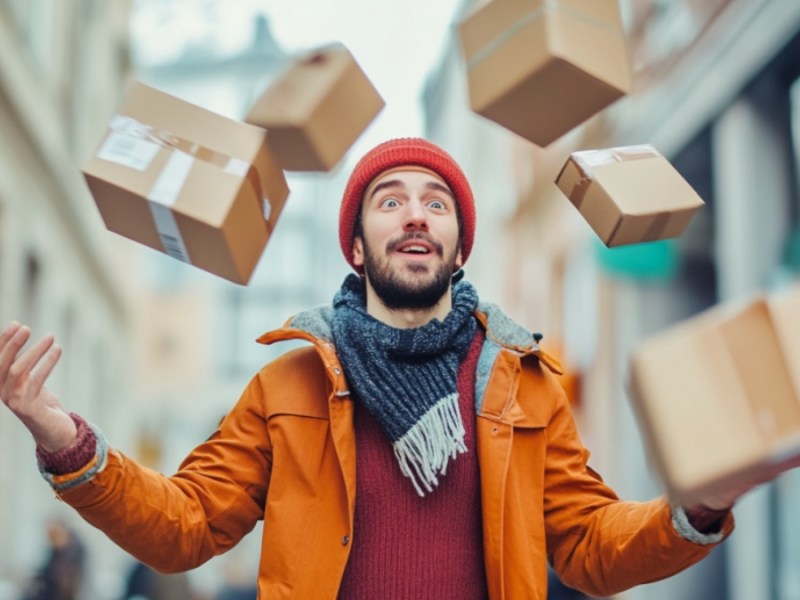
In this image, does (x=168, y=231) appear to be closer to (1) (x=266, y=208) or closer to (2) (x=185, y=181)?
(2) (x=185, y=181)

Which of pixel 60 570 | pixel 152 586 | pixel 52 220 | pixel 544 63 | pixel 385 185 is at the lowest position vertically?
pixel 152 586

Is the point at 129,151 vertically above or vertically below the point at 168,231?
above

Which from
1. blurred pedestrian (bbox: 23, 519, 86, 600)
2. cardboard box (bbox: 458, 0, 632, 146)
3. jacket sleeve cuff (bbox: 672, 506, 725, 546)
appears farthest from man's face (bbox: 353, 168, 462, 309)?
blurred pedestrian (bbox: 23, 519, 86, 600)

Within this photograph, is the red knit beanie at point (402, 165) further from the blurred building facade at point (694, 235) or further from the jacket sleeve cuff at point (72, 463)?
the jacket sleeve cuff at point (72, 463)

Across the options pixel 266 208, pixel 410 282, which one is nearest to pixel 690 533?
pixel 410 282

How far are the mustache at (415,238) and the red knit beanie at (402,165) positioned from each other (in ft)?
0.66

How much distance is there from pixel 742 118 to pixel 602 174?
5123mm

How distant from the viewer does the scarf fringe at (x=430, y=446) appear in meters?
2.79

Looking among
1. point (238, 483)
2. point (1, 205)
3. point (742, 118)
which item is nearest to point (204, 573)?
point (1, 205)

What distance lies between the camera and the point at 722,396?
2.21 metres

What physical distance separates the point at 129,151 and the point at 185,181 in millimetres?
163

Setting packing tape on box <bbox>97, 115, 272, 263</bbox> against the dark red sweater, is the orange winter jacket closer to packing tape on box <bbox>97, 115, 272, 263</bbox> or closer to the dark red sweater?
the dark red sweater

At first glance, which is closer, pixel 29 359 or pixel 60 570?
pixel 29 359

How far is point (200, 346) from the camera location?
39.7 meters
